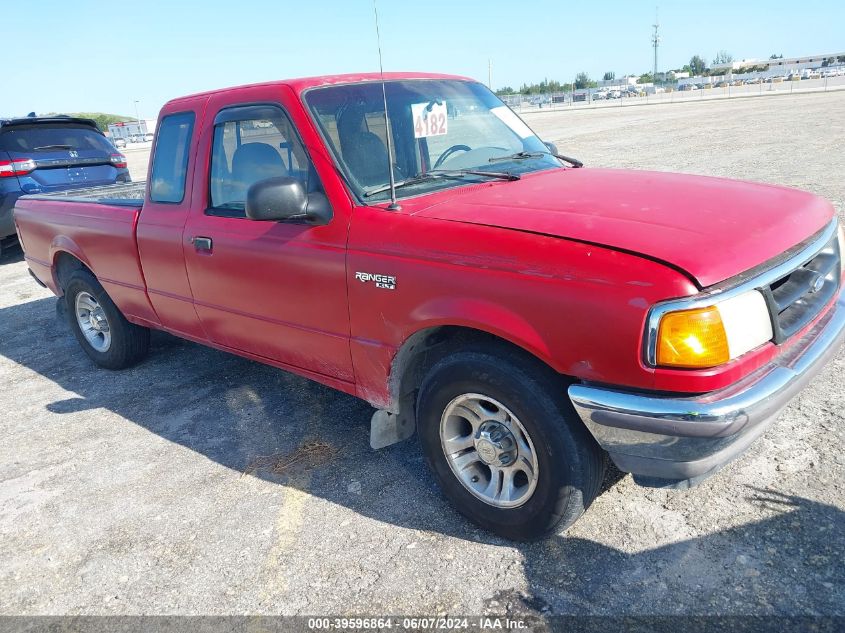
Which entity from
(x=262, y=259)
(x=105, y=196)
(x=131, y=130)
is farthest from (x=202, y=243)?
(x=131, y=130)

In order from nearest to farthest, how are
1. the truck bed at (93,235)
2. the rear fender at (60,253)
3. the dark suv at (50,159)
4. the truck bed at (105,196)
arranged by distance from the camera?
the truck bed at (93,235) < the truck bed at (105,196) < the rear fender at (60,253) < the dark suv at (50,159)

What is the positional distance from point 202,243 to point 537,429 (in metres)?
2.28

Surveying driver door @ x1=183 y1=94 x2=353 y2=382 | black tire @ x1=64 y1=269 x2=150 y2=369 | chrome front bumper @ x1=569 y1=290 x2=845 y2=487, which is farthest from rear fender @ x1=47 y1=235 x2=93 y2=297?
chrome front bumper @ x1=569 y1=290 x2=845 y2=487

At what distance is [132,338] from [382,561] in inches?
129

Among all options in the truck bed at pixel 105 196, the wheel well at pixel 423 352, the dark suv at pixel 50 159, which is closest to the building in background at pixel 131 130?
the dark suv at pixel 50 159

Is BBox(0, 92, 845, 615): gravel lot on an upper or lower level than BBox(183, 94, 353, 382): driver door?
lower

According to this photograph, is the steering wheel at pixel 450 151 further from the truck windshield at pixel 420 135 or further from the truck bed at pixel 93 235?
the truck bed at pixel 93 235

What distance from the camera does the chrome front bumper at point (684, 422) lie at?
2203 millimetres

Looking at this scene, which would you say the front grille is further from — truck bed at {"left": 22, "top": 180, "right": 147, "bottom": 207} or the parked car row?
the parked car row

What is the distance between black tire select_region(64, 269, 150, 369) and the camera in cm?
509

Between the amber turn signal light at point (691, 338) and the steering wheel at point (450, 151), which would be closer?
the amber turn signal light at point (691, 338)

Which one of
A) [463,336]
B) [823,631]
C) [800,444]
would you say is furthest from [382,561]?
[800,444]

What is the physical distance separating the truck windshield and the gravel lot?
1.56 meters

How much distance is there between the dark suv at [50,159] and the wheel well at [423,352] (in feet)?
26.7
